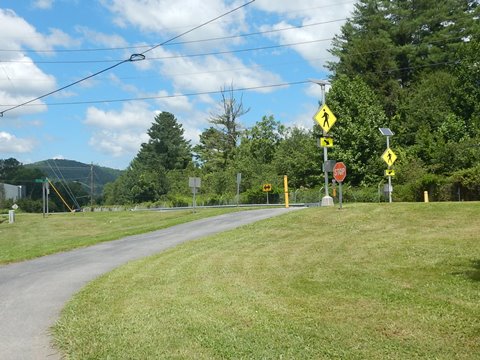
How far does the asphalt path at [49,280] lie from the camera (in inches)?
271

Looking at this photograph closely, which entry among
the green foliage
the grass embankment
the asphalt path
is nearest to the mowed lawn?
the asphalt path

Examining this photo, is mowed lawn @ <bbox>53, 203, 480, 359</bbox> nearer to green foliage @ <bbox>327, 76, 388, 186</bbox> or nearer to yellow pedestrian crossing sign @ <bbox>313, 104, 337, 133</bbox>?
yellow pedestrian crossing sign @ <bbox>313, 104, 337, 133</bbox>

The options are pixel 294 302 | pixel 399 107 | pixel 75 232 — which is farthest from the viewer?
pixel 399 107

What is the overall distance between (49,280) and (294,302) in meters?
6.22

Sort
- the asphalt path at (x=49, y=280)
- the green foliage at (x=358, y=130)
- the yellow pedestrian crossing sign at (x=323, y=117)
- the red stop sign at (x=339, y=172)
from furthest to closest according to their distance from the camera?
the green foliage at (x=358, y=130), the yellow pedestrian crossing sign at (x=323, y=117), the red stop sign at (x=339, y=172), the asphalt path at (x=49, y=280)

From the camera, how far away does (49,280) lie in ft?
37.9

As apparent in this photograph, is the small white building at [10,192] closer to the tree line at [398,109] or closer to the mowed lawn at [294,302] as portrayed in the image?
the tree line at [398,109]

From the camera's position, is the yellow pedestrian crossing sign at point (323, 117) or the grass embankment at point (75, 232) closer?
the grass embankment at point (75, 232)

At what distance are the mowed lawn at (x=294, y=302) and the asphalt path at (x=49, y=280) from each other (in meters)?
0.34

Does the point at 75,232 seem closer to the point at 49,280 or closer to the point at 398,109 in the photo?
the point at 49,280

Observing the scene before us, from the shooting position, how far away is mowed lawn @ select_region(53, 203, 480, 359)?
5.80m

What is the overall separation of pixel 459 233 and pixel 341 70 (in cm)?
4497

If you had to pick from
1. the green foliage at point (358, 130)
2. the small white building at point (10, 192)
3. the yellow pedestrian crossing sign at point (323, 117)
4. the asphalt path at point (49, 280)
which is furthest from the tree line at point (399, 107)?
the small white building at point (10, 192)

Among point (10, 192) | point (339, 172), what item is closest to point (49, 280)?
point (339, 172)
